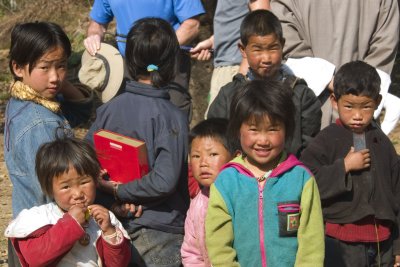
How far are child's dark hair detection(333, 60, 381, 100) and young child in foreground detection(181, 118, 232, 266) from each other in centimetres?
72

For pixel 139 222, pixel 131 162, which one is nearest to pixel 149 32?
pixel 131 162

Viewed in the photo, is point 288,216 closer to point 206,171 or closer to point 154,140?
point 206,171

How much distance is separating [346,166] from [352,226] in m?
0.35

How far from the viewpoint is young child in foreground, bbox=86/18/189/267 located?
4.20m

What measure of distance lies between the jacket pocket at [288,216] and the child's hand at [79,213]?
0.92 meters

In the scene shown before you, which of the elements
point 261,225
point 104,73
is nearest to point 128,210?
point 261,225

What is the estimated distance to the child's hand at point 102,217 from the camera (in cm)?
387

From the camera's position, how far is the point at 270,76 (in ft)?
15.5

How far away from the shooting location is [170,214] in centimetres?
434

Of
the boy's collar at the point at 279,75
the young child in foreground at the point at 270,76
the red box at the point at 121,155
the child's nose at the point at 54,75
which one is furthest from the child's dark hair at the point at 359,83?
the child's nose at the point at 54,75

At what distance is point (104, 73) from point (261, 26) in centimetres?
143

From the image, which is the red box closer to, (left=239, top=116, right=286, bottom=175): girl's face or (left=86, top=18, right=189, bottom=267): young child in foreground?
(left=86, top=18, right=189, bottom=267): young child in foreground

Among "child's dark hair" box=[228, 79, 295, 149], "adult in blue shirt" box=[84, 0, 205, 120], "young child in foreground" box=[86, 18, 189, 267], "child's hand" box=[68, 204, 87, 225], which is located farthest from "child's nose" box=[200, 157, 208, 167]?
"adult in blue shirt" box=[84, 0, 205, 120]

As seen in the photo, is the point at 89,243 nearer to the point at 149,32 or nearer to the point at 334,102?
the point at 149,32
